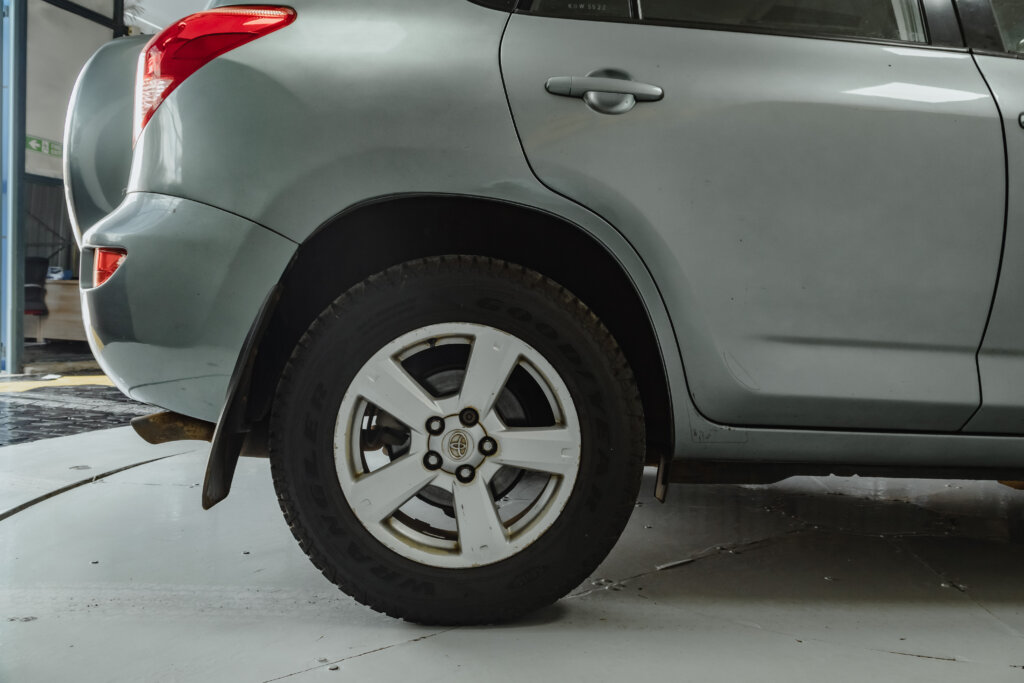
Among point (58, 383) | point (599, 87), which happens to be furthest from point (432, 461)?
point (58, 383)

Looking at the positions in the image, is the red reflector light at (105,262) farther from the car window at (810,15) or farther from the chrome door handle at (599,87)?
the car window at (810,15)

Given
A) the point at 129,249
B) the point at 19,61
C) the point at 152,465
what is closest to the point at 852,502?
the point at 129,249

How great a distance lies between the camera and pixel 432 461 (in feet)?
4.79

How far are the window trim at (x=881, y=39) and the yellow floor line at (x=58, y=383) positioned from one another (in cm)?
484

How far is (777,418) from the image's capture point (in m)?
1.51

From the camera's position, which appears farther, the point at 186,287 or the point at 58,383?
the point at 58,383

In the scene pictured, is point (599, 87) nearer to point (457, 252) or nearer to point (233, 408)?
point (457, 252)

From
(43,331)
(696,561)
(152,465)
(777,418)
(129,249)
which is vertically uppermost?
(129,249)

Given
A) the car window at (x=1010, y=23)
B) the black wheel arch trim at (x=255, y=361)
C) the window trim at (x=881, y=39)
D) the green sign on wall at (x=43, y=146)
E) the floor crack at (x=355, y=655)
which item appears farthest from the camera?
the green sign on wall at (x=43, y=146)

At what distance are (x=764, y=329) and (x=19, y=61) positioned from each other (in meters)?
6.56

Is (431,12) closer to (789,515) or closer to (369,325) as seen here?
(369,325)

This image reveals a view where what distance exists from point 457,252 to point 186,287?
54cm

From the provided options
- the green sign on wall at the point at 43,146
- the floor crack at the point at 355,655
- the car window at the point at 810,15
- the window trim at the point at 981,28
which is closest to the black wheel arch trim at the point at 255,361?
the floor crack at the point at 355,655

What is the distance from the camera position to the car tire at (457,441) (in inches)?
57.1
